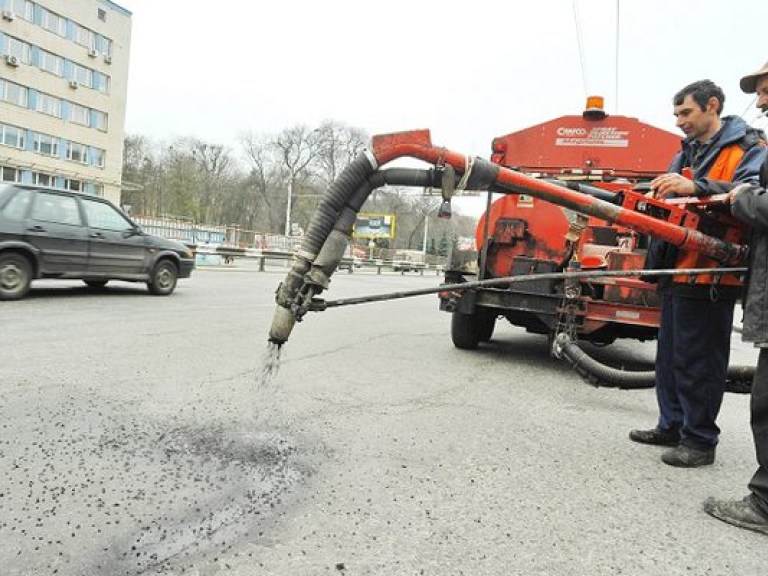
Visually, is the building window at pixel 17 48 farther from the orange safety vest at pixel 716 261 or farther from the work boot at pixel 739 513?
the work boot at pixel 739 513

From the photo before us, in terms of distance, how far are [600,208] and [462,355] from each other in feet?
12.2

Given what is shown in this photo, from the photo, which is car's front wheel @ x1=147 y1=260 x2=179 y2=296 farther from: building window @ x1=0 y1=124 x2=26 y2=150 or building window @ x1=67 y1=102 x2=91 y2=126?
building window @ x1=67 y1=102 x2=91 y2=126

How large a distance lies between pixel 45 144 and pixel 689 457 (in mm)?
50716

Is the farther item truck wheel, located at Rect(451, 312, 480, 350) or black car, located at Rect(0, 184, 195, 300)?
black car, located at Rect(0, 184, 195, 300)

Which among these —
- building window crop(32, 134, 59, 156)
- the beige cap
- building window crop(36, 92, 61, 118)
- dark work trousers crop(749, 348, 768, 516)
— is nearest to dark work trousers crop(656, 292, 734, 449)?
dark work trousers crop(749, 348, 768, 516)

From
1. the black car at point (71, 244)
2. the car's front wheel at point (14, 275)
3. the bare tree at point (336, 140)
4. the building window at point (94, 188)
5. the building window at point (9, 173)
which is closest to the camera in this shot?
the car's front wheel at point (14, 275)

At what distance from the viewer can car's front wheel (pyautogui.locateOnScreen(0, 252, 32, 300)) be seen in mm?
7926

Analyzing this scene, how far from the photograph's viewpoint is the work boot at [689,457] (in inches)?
128

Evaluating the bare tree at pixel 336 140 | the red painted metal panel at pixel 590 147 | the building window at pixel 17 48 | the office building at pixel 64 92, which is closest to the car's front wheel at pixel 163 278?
the red painted metal panel at pixel 590 147

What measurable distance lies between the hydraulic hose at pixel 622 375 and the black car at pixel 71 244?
748 centimetres

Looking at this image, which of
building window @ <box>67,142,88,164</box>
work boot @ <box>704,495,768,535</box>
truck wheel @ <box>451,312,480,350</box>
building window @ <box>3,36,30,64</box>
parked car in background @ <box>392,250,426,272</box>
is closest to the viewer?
work boot @ <box>704,495,768,535</box>

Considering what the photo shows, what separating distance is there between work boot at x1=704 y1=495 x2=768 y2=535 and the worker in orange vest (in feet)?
1.95

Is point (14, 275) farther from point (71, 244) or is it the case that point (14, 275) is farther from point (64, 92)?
point (64, 92)

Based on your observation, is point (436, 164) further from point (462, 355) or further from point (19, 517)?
point (462, 355)
